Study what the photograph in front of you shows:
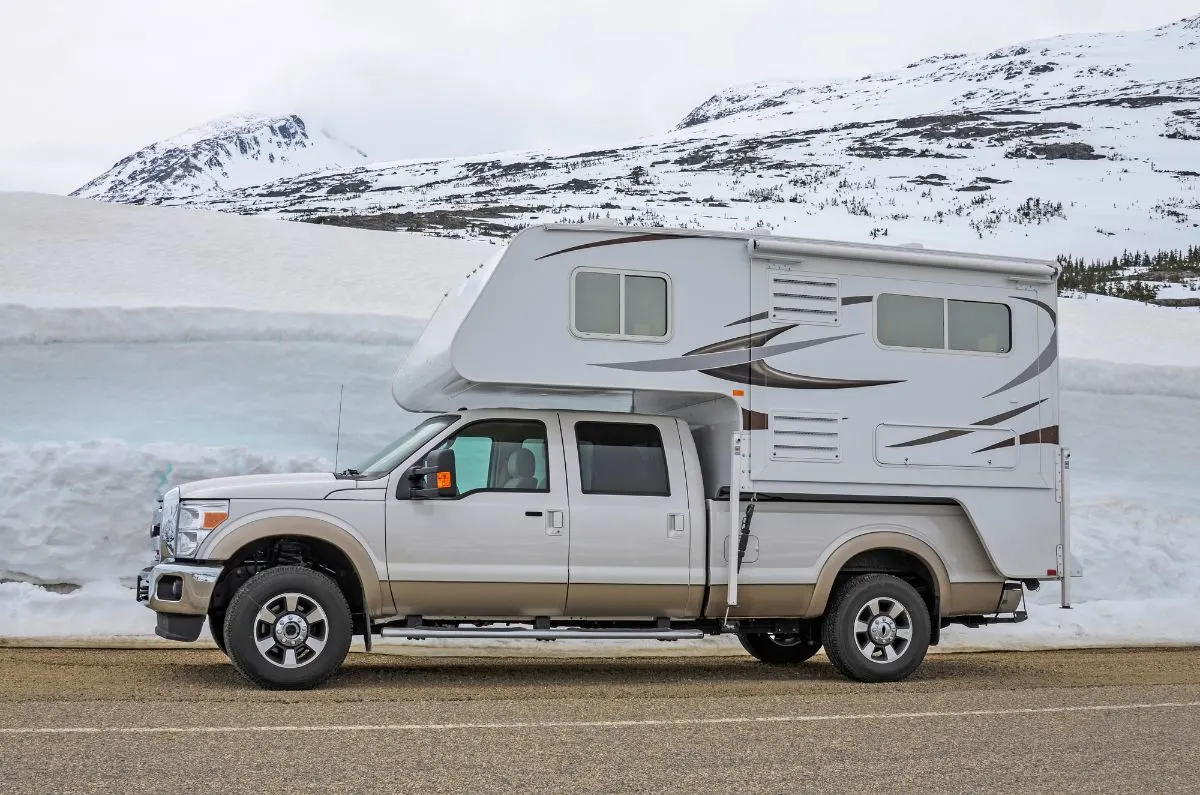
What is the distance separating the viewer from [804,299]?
31.2ft

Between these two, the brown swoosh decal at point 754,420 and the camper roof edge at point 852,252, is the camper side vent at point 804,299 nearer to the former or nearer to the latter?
the camper roof edge at point 852,252

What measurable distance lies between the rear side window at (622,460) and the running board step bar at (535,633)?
0.93 m

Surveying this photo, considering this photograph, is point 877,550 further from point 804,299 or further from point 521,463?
point 521,463

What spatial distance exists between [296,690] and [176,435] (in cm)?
837

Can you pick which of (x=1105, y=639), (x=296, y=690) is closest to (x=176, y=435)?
(x=296, y=690)

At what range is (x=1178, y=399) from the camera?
2011 centimetres

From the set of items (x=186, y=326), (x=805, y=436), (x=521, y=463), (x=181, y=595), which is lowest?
(x=181, y=595)

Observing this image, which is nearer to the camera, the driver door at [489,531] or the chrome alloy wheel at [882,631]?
the driver door at [489,531]

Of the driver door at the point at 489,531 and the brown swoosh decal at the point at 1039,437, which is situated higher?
the brown swoosh decal at the point at 1039,437

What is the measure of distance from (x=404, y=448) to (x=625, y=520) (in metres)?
1.56

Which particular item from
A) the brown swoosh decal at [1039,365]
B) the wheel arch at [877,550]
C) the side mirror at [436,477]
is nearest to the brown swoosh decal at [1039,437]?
the brown swoosh decal at [1039,365]

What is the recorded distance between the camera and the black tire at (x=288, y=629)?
8219 millimetres

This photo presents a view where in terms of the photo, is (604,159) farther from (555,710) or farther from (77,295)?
(555,710)

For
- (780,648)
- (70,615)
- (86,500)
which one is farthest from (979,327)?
(86,500)
